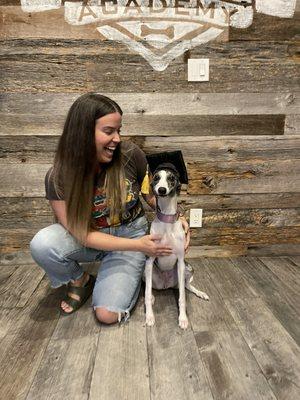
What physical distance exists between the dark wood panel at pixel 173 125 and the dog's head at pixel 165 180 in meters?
0.85

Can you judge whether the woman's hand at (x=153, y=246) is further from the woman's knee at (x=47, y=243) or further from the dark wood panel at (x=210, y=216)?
the dark wood panel at (x=210, y=216)

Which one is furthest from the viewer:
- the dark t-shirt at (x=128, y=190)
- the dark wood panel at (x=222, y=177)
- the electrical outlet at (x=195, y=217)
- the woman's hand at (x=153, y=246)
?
the electrical outlet at (x=195, y=217)

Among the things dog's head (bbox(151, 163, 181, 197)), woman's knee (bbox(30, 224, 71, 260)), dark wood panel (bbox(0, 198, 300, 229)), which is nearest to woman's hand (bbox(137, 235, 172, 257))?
dog's head (bbox(151, 163, 181, 197))

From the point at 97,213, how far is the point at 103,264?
330 mm

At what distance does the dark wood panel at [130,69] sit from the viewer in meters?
2.36

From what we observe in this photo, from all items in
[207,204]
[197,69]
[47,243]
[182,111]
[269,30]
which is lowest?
[207,204]

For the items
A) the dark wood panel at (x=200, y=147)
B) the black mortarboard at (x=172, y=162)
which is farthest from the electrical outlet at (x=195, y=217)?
the black mortarboard at (x=172, y=162)

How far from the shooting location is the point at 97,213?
1963 millimetres

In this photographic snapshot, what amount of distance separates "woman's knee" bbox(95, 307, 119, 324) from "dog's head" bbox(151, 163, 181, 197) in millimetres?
687

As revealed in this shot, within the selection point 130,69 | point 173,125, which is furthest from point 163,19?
point 173,125

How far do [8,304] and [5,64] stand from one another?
1639mm

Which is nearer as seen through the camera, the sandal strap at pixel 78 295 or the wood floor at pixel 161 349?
the wood floor at pixel 161 349

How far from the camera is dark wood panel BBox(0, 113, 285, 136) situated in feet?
8.02

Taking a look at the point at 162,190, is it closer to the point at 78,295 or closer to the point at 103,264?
the point at 103,264
